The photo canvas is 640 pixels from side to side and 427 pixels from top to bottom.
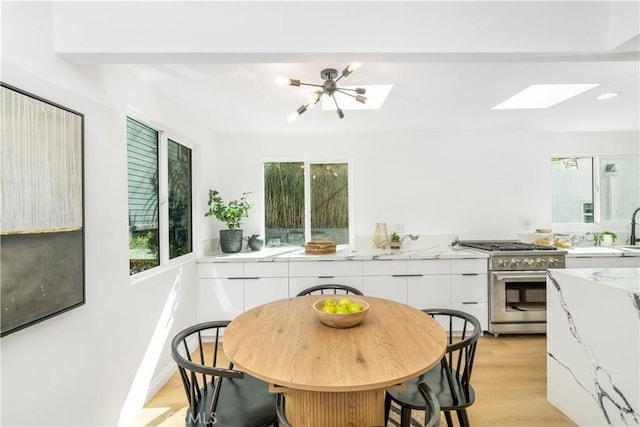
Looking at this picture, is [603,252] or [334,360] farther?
[603,252]

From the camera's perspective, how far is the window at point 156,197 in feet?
7.32

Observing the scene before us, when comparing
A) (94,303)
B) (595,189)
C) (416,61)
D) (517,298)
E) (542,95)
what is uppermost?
(542,95)

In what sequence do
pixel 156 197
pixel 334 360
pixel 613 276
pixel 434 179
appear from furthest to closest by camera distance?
pixel 434 179, pixel 156 197, pixel 613 276, pixel 334 360

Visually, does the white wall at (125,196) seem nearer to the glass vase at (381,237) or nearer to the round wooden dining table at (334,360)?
the glass vase at (381,237)

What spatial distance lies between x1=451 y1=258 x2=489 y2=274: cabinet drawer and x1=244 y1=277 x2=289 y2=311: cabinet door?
5.85 feet

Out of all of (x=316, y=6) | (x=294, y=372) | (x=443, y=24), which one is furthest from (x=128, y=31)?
(x=294, y=372)

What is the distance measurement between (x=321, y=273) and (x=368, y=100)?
5.81 ft

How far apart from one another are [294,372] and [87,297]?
1231mm

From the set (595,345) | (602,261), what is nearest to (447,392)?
(595,345)

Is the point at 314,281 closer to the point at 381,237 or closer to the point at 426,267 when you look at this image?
the point at 381,237

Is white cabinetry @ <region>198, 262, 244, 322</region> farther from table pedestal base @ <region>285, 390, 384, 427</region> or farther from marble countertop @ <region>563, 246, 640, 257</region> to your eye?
marble countertop @ <region>563, 246, 640, 257</region>

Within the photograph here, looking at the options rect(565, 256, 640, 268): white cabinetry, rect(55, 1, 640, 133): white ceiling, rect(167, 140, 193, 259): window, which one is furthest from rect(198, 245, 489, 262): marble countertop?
rect(55, 1, 640, 133): white ceiling

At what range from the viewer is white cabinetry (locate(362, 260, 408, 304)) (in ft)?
10.6

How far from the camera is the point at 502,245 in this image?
3520 millimetres
